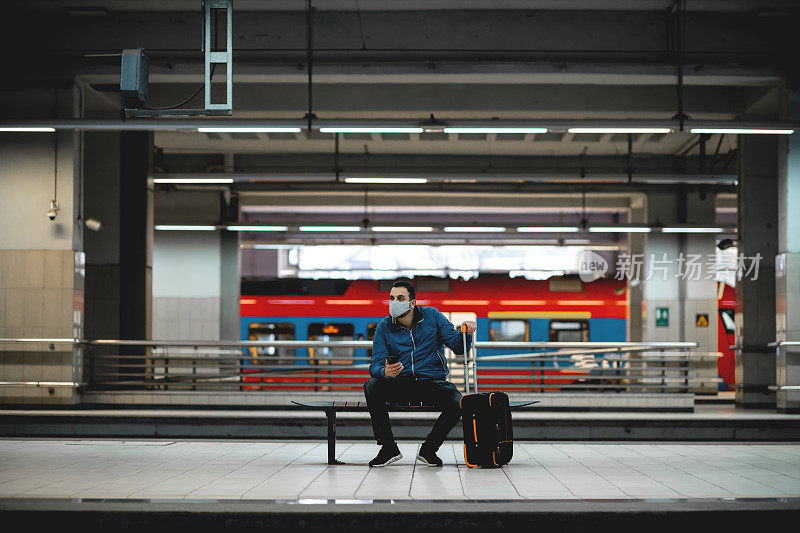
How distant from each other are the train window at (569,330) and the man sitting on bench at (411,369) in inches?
543

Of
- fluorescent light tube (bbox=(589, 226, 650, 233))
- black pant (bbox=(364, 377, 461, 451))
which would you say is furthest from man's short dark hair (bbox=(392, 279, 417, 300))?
fluorescent light tube (bbox=(589, 226, 650, 233))

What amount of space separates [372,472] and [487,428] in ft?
3.41

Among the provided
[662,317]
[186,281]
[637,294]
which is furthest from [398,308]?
[637,294]

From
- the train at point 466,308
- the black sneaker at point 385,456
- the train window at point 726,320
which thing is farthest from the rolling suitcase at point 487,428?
the train window at point 726,320

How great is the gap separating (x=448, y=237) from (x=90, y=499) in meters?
17.8

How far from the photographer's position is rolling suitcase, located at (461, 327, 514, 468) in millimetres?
7219

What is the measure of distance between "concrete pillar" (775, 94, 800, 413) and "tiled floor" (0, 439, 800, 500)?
3.46 metres

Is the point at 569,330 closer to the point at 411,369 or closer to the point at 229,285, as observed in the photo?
the point at 229,285

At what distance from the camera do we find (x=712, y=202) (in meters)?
20.8

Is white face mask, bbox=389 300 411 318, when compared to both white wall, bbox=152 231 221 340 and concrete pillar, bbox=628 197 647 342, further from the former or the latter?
white wall, bbox=152 231 221 340

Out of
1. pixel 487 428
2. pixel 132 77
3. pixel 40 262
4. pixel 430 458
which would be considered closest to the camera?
pixel 487 428

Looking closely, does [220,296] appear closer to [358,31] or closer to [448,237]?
[448,237]

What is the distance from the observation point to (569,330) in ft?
69.4

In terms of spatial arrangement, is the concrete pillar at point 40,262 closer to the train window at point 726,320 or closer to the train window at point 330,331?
the train window at point 330,331
